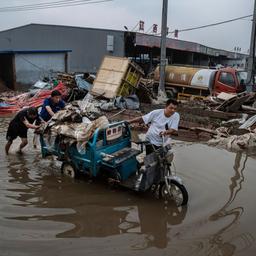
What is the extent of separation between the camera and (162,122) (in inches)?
242

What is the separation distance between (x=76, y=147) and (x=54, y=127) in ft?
2.25

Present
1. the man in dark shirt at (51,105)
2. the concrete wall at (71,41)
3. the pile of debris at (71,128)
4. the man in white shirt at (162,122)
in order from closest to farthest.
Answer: the man in white shirt at (162,122), the pile of debris at (71,128), the man in dark shirt at (51,105), the concrete wall at (71,41)

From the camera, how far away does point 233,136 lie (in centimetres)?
A: 1080

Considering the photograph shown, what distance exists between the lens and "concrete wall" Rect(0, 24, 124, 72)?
31859 millimetres

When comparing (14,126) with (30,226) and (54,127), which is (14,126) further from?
(30,226)

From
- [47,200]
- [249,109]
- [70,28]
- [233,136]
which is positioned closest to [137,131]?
[233,136]

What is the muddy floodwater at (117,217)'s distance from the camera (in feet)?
14.6

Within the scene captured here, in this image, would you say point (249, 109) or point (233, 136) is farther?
point (249, 109)

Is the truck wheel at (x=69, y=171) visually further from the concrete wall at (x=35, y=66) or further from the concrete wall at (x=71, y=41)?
the concrete wall at (x=71, y=41)

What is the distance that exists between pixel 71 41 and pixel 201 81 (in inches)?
708

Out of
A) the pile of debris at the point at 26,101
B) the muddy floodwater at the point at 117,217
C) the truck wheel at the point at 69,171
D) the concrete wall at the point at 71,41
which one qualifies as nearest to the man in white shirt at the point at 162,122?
the muddy floodwater at the point at 117,217

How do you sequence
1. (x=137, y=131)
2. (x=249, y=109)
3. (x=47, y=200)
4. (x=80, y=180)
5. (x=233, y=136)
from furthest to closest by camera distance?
1. (x=249, y=109)
2. (x=137, y=131)
3. (x=233, y=136)
4. (x=80, y=180)
5. (x=47, y=200)

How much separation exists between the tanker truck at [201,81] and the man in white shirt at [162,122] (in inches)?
511

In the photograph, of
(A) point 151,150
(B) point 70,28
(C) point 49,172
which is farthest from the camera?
(B) point 70,28
